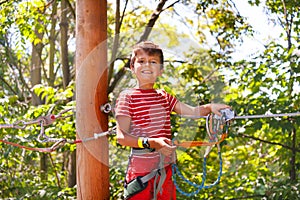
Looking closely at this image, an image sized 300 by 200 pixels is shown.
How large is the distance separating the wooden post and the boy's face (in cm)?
32

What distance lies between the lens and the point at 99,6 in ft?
7.62

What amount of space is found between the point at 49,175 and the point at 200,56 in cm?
206

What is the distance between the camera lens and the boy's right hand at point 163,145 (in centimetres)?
186

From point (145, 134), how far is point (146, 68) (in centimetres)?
27

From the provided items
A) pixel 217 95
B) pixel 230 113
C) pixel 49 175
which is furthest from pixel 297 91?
pixel 49 175

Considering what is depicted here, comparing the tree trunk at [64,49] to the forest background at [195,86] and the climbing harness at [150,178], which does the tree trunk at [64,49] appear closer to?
the forest background at [195,86]

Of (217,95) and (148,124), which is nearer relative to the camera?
(148,124)

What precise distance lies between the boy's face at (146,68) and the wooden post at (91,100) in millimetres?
316

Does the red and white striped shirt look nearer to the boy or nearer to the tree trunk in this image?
the boy

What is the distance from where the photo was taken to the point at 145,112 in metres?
1.96

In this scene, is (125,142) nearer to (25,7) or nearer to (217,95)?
(217,95)

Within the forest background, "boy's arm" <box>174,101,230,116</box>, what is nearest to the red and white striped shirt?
"boy's arm" <box>174,101,230,116</box>

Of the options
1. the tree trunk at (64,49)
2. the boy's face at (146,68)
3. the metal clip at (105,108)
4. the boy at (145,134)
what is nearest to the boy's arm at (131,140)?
the boy at (145,134)

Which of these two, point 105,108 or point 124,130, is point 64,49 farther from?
point 124,130
